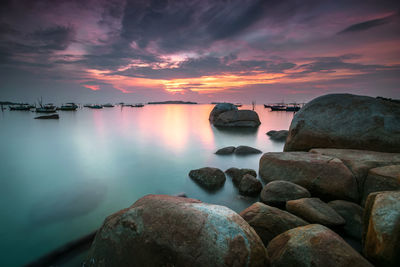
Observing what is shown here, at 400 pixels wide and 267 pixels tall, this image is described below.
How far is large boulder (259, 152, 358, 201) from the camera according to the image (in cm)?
552

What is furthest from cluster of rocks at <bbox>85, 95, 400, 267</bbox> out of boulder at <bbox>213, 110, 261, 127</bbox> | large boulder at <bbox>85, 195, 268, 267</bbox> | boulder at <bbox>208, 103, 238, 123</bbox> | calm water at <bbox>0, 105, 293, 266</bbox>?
boulder at <bbox>208, 103, 238, 123</bbox>

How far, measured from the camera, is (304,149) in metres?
8.82

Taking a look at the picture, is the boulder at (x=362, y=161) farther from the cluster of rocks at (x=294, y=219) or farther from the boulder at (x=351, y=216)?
the boulder at (x=351, y=216)

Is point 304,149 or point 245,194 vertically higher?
point 304,149

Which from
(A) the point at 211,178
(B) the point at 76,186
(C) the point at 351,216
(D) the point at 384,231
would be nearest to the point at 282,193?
(C) the point at 351,216

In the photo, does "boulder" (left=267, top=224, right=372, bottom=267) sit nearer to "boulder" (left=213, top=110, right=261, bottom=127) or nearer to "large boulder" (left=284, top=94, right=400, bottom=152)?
"large boulder" (left=284, top=94, right=400, bottom=152)

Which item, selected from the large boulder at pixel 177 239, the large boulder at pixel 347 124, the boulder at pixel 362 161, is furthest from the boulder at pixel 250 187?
the large boulder at pixel 177 239

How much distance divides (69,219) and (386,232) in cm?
737

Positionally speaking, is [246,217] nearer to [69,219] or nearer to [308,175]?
[308,175]

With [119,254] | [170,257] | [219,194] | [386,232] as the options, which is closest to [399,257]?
[386,232]

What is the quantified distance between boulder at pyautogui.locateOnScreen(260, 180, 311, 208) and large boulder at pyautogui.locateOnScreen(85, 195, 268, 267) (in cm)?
311

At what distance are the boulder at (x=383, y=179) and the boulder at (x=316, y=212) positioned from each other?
1650 millimetres

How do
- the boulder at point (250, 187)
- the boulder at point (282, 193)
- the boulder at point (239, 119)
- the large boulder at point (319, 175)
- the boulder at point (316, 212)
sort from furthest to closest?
1. the boulder at point (239, 119)
2. the boulder at point (250, 187)
3. the large boulder at point (319, 175)
4. the boulder at point (282, 193)
5. the boulder at point (316, 212)

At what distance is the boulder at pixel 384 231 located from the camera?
2.72 meters
